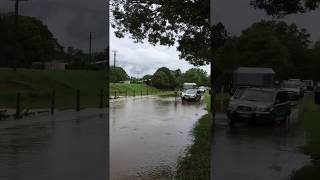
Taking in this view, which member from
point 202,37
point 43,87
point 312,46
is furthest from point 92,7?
point 202,37

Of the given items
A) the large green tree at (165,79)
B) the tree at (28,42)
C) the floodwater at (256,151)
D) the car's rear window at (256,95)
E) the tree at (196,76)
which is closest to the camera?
the floodwater at (256,151)

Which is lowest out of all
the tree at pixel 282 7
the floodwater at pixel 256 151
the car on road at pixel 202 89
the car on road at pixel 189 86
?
the floodwater at pixel 256 151

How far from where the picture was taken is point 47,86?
7.35m

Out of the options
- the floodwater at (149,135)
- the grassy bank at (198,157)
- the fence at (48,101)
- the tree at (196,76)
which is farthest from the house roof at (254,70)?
the floodwater at (149,135)

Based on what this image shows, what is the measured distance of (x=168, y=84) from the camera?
9.37m

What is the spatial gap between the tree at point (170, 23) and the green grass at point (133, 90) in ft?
2.62

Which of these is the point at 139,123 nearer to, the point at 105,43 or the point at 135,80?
the point at 135,80

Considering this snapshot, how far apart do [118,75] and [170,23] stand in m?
2.59

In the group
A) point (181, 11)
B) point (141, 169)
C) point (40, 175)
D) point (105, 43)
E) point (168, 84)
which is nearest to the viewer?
point (40, 175)

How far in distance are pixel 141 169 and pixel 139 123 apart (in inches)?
39.6

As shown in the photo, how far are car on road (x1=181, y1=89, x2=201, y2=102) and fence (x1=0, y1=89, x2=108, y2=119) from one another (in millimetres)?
1628

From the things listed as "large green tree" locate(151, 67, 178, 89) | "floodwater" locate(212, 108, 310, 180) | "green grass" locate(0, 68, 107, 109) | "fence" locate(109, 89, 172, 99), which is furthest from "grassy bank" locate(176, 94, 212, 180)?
"green grass" locate(0, 68, 107, 109)

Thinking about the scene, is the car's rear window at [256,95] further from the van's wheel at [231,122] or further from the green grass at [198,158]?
the green grass at [198,158]

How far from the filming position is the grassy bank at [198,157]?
8.50 m
